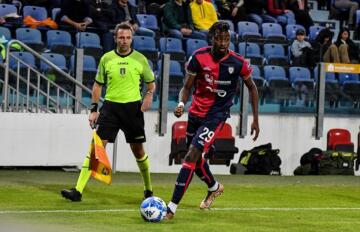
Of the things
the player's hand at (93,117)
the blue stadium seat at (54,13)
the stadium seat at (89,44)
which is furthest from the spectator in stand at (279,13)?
the player's hand at (93,117)

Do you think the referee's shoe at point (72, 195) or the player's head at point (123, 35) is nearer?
the player's head at point (123, 35)

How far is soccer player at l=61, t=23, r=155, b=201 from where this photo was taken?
13.4 m

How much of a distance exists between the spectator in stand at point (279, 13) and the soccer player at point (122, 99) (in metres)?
12.5

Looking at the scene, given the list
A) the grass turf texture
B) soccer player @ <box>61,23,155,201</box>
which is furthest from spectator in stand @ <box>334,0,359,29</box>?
soccer player @ <box>61,23,155,201</box>

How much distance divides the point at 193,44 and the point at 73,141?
12.9 ft

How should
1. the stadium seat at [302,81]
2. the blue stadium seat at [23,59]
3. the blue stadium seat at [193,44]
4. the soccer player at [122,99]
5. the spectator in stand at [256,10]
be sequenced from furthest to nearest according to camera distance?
the spectator in stand at [256,10] < the stadium seat at [302,81] < the blue stadium seat at [193,44] < the blue stadium seat at [23,59] < the soccer player at [122,99]

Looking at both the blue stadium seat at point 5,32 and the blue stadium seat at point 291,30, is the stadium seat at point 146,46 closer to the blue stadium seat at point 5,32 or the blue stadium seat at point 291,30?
the blue stadium seat at point 5,32

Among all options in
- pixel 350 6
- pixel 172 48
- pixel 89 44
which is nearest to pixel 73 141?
pixel 89 44

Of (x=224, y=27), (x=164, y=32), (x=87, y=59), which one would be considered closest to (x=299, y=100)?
(x=164, y=32)

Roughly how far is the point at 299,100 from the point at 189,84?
400 inches

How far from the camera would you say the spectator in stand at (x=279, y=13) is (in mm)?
25703

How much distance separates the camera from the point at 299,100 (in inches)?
870

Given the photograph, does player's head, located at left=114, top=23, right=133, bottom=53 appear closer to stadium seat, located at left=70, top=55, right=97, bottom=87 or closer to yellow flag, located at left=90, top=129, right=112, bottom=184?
yellow flag, located at left=90, top=129, right=112, bottom=184

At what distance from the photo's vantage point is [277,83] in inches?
861
